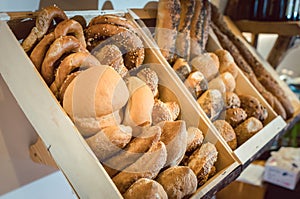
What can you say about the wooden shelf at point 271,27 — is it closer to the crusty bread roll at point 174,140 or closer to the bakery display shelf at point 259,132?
the bakery display shelf at point 259,132

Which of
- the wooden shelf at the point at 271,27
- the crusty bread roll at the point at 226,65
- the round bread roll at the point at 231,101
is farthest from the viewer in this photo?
the wooden shelf at the point at 271,27

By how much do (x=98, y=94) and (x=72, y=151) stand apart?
0.12 m

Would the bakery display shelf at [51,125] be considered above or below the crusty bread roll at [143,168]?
above

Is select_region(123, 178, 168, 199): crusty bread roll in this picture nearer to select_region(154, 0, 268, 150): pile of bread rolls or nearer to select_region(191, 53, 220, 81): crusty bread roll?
select_region(154, 0, 268, 150): pile of bread rolls

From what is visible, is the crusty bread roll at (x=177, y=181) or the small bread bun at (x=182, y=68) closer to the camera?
the crusty bread roll at (x=177, y=181)

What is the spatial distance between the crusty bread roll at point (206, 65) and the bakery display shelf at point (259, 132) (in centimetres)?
16

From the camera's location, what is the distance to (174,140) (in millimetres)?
750

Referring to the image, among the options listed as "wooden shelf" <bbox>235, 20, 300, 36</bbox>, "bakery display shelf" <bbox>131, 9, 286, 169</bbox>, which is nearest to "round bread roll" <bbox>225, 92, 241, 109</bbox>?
"bakery display shelf" <bbox>131, 9, 286, 169</bbox>

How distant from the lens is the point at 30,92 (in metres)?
0.70

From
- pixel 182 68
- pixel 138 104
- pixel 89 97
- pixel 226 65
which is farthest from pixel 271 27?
pixel 89 97

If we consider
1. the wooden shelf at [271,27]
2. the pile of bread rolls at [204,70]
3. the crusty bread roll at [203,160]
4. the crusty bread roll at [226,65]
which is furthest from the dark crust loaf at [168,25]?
the wooden shelf at [271,27]

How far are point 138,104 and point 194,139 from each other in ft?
0.64

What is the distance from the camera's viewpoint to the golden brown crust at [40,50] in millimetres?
750

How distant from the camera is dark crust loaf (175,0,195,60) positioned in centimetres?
114
